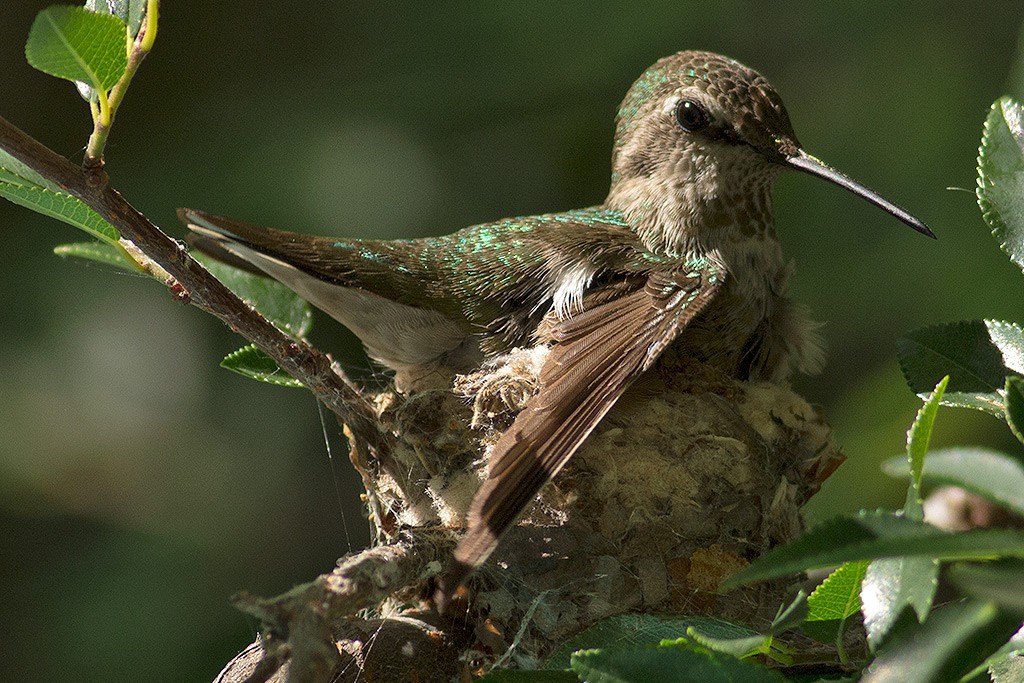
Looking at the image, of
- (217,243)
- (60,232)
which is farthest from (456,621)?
(60,232)

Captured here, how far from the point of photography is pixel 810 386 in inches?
169

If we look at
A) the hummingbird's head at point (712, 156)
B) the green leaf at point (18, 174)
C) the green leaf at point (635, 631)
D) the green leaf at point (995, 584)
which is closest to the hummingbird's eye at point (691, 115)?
the hummingbird's head at point (712, 156)

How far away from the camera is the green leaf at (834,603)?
1.34 m

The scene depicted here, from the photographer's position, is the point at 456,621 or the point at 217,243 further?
Answer: the point at 217,243

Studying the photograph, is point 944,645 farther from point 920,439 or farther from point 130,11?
point 130,11

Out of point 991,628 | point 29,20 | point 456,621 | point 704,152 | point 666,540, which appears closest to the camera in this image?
point 991,628

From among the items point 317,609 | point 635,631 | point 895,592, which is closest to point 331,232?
point 635,631

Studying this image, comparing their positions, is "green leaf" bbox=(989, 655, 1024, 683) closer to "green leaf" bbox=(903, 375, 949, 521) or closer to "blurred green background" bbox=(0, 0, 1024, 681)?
"green leaf" bbox=(903, 375, 949, 521)

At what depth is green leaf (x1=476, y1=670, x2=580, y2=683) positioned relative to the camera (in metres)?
1.42

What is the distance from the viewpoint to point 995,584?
0.95 metres

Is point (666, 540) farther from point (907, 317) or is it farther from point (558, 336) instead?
point (907, 317)

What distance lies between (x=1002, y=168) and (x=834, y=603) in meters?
0.70

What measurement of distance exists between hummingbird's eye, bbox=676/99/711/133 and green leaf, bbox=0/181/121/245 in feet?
4.78

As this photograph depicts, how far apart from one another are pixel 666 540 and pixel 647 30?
8.17ft
